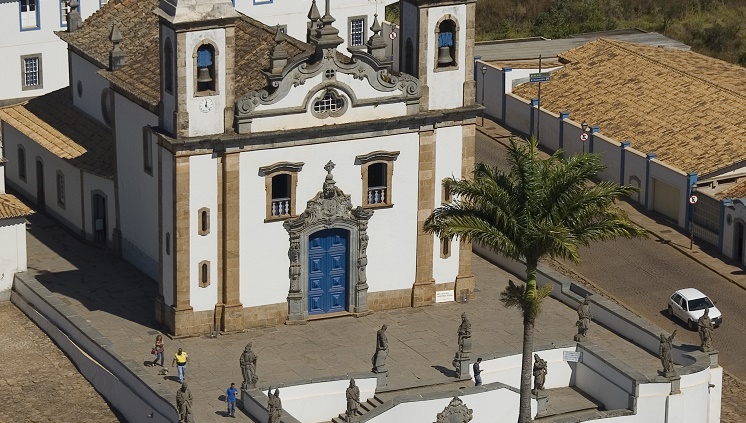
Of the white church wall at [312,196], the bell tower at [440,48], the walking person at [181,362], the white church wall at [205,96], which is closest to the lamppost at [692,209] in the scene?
the bell tower at [440,48]

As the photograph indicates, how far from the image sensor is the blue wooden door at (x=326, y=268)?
71.8m

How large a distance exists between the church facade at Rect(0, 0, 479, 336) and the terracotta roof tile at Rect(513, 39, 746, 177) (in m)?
16.2

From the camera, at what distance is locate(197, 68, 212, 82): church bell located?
68812 millimetres

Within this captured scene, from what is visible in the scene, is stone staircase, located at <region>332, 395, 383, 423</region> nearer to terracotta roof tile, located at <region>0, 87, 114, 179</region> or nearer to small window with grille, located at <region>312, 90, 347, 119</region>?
small window with grille, located at <region>312, 90, 347, 119</region>

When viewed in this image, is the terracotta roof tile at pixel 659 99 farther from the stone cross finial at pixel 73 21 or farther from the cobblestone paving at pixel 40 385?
the cobblestone paving at pixel 40 385

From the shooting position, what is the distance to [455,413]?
65.7 m

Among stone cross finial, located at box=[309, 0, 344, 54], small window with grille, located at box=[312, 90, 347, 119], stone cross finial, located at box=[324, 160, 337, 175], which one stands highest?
stone cross finial, located at box=[309, 0, 344, 54]

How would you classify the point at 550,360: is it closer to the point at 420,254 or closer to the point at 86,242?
the point at 420,254

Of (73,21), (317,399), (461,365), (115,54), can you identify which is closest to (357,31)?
(73,21)

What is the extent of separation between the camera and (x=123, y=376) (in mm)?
67625

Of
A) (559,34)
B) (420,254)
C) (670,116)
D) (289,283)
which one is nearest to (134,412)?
(289,283)

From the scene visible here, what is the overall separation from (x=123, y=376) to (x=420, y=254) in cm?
1156

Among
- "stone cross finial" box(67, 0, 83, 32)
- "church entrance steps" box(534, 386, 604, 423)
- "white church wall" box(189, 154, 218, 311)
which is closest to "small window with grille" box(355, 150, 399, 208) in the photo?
"white church wall" box(189, 154, 218, 311)

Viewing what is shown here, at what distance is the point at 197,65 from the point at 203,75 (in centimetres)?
55
